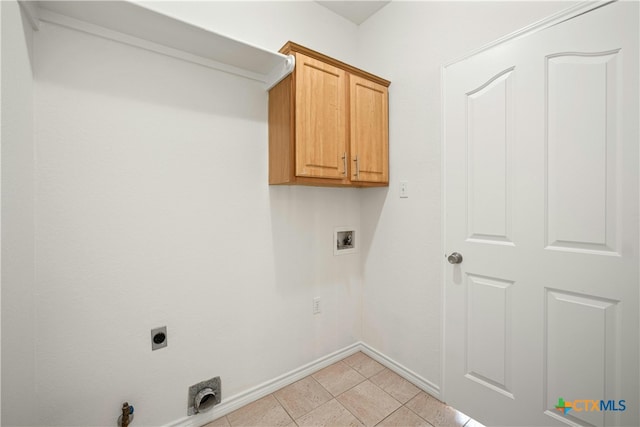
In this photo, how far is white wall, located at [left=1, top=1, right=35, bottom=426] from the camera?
877 millimetres

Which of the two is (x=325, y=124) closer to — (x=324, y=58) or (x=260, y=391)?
(x=324, y=58)

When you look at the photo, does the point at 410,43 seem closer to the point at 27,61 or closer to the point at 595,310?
the point at 595,310

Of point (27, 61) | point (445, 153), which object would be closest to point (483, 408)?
point (445, 153)

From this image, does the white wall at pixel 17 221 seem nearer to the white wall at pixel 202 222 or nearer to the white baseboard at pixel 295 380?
the white wall at pixel 202 222

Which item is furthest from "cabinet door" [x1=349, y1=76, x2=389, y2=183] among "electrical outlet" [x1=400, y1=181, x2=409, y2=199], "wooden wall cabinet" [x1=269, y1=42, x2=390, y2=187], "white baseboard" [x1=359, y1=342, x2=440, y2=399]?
"white baseboard" [x1=359, y1=342, x2=440, y2=399]

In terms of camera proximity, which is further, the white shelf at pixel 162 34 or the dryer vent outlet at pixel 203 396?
the dryer vent outlet at pixel 203 396

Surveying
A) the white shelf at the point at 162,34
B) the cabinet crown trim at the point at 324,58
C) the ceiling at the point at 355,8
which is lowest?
the white shelf at the point at 162,34

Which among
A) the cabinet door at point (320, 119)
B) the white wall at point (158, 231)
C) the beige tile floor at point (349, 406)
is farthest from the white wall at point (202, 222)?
the cabinet door at point (320, 119)

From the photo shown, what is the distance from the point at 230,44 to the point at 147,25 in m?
0.37

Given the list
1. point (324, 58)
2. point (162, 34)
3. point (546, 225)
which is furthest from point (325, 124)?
point (546, 225)

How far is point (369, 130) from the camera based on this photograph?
6.01 feet

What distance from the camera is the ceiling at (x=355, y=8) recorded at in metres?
1.98

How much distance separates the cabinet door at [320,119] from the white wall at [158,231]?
34 centimetres

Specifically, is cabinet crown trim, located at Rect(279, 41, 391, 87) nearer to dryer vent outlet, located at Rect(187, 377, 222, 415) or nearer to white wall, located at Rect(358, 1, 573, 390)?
white wall, located at Rect(358, 1, 573, 390)
